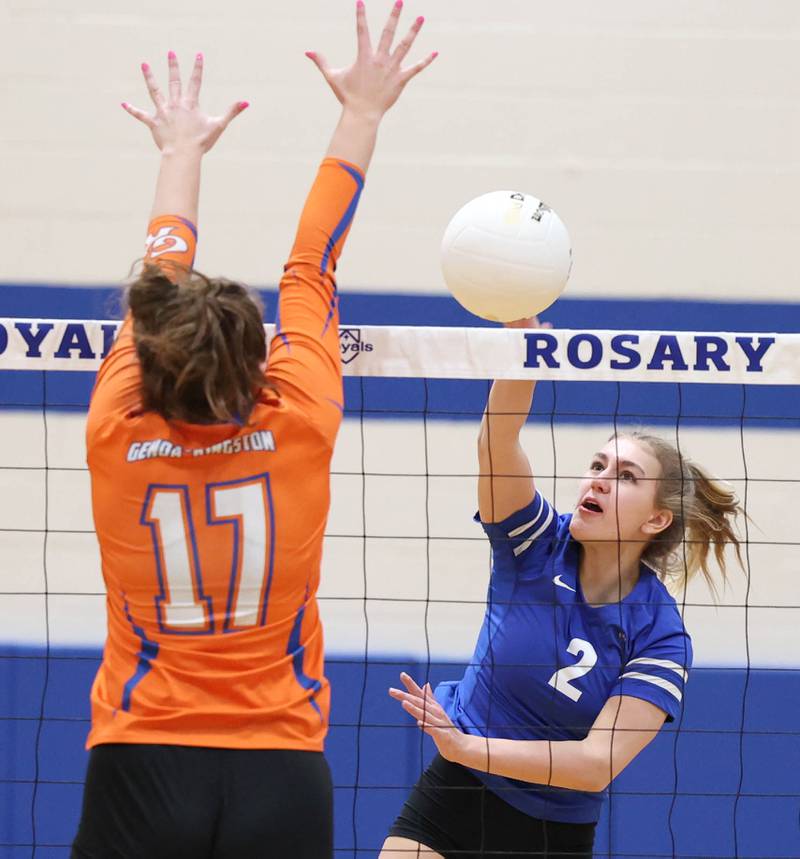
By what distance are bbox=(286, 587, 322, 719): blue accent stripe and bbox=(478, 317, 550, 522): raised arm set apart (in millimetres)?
987

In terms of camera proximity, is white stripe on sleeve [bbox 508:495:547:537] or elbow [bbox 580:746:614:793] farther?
white stripe on sleeve [bbox 508:495:547:537]

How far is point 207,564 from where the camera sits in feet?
5.46

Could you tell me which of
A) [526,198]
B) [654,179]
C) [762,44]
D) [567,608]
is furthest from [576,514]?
[762,44]

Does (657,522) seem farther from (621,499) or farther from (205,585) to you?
(205,585)

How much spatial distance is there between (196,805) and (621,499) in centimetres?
143

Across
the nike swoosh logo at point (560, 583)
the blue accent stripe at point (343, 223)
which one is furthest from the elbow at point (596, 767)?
the blue accent stripe at point (343, 223)

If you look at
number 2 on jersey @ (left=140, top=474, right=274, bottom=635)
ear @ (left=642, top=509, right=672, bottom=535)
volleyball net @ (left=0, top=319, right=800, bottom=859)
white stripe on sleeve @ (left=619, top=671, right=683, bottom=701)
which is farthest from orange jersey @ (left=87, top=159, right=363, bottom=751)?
volleyball net @ (left=0, top=319, right=800, bottom=859)

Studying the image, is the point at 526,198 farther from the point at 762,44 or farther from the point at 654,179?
the point at 762,44

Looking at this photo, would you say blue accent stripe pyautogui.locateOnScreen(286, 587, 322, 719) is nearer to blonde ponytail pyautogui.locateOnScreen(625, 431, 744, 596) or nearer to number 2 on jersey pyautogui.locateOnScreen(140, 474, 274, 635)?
number 2 on jersey pyautogui.locateOnScreen(140, 474, 274, 635)

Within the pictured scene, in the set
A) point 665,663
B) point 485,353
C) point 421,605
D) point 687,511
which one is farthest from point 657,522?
point 421,605

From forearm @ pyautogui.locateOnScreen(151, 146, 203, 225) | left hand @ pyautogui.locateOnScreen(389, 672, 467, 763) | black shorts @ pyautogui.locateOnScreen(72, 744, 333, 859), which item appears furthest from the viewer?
left hand @ pyautogui.locateOnScreen(389, 672, 467, 763)

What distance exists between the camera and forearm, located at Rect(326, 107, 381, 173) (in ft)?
6.41

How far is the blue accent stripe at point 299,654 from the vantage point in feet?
5.68

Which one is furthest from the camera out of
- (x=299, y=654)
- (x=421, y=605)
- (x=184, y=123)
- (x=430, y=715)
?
(x=421, y=605)
